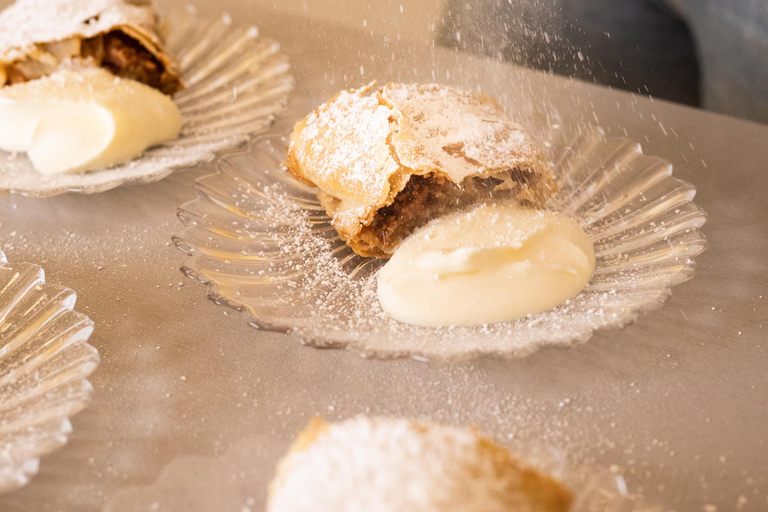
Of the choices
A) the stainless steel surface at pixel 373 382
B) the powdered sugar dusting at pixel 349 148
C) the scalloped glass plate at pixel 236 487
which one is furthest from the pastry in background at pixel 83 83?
the scalloped glass plate at pixel 236 487

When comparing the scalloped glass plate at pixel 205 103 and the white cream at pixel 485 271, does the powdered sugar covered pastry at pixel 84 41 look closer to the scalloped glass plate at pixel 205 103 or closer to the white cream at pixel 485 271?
the scalloped glass plate at pixel 205 103

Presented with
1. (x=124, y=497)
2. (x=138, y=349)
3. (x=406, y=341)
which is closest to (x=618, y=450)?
(x=406, y=341)

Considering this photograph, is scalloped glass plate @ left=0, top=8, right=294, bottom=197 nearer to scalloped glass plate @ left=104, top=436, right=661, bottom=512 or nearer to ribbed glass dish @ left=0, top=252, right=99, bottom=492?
ribbed glass dish @ left=0, top=252, right=99, bottom=492

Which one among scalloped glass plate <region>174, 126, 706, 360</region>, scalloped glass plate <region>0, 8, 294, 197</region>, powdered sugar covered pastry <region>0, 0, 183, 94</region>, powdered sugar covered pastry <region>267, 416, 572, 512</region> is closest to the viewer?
powdered sugar covered pastry <region>267, 416, 572, 512</region>

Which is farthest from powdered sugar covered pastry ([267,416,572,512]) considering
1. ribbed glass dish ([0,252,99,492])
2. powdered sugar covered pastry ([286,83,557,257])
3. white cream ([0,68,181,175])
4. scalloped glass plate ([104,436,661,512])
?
white cream ([0,68,181,175])

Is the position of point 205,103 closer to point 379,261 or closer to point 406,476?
point 379,261

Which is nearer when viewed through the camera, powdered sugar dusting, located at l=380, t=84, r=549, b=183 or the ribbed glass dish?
the ribbed glass dish
